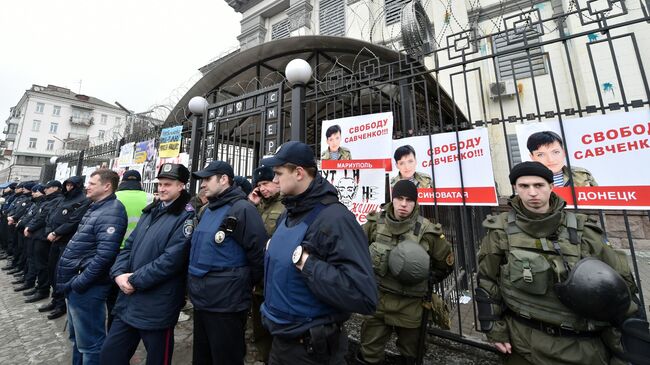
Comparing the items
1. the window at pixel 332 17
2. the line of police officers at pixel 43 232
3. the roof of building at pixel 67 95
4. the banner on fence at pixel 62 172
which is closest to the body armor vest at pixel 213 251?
the line of police officers at pixel 43 232

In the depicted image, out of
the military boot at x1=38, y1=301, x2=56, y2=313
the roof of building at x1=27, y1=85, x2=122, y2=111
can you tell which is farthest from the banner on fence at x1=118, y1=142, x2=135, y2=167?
the roof of building at x1=27, y1=85, x2=122, y2=111

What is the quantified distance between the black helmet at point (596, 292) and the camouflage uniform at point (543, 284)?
0.12 metres

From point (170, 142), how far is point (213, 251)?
5521mm

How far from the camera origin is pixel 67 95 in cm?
4466

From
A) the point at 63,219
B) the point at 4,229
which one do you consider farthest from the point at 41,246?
the point at 4,229

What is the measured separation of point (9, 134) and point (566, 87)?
261 feet

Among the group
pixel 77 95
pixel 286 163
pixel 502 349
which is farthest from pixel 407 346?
pixel 77 95

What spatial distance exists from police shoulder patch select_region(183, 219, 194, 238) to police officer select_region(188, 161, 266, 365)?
94mm

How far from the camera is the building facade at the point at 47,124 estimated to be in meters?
40.5

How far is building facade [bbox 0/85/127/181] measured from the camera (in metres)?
40.5

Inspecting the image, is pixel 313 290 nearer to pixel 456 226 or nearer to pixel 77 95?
pixel 456 226

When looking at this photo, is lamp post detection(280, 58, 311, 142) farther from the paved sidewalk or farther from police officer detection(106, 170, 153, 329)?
the paved sidewalk

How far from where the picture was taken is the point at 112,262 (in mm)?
2836

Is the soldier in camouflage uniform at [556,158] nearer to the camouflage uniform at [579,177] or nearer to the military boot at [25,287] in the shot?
the camouflage uniform at [579,177]
